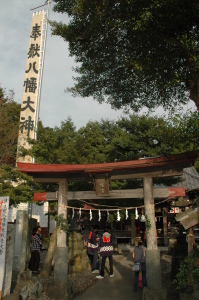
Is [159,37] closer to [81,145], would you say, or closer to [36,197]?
[36,197]

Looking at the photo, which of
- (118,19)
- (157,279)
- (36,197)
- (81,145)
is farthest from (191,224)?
(81,145)

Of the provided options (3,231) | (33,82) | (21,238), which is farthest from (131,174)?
(33,82)

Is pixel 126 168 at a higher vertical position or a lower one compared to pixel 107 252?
higher

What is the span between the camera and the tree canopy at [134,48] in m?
7.38

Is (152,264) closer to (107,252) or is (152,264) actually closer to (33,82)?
(107,252)

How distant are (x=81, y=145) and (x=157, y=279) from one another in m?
9.28

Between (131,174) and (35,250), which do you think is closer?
(131,174)

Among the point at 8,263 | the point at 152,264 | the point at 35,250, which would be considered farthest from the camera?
the point at 35,250

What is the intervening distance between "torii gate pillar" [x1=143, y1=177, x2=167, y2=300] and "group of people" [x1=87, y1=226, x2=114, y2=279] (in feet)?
8.91

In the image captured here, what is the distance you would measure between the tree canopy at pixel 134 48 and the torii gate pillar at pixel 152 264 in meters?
3.19

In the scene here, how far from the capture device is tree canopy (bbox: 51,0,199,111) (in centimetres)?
738

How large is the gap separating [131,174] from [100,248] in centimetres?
369

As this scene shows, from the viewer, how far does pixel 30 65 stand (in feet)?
62.4

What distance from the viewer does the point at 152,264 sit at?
7.68 metres
